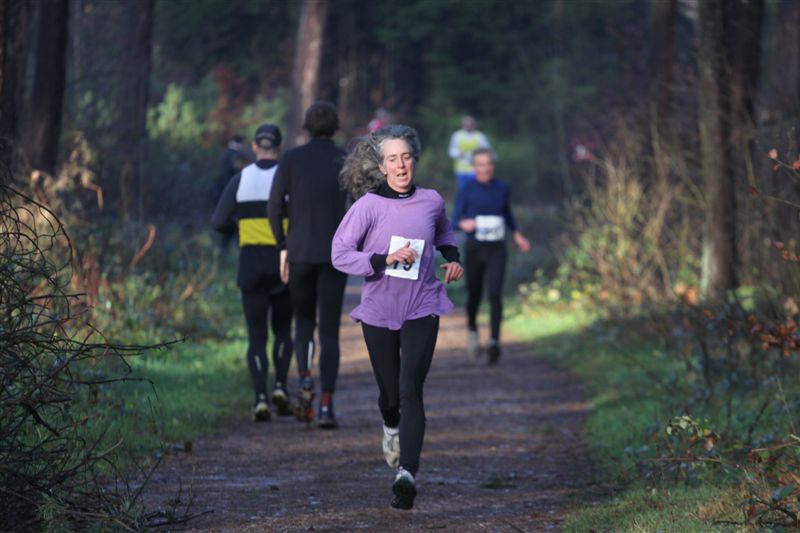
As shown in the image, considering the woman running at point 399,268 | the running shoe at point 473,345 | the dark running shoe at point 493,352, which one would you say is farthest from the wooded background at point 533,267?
the woman running at point 399,268

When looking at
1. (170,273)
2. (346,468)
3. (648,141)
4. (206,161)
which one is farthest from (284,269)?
(206,161)

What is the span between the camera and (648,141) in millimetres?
19891

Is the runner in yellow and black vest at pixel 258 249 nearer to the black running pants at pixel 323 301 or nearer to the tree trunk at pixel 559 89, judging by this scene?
the black running pants at pixel 323 301

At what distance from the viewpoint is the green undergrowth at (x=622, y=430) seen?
22.2 ft

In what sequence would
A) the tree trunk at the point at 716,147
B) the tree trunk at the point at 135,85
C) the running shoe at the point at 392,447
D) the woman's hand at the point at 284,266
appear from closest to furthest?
the running shoe at the point at 392,447 → the woman's hand at the point at 284,266 → the tree trunk at the point at 716,147 → the tree trunk at the point at 135,85

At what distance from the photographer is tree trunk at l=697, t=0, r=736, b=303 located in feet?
46.7

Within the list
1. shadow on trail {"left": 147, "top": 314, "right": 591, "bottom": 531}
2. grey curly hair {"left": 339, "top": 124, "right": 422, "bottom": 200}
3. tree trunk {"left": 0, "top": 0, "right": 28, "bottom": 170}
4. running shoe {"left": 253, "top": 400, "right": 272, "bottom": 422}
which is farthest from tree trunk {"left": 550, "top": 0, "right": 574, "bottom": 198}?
grey curly hair {"left": 339, "top": 124, "right": 422, "bottom": 200}

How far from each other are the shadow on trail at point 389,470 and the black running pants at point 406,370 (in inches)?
13.5

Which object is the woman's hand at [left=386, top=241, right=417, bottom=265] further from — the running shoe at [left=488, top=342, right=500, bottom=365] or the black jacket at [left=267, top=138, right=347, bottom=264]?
the running shoe at [left=488, top=342, right=500, bottom=365]

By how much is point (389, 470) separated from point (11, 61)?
5.91 metres

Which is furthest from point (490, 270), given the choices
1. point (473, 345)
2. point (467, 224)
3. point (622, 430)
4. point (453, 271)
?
point (453, 271)

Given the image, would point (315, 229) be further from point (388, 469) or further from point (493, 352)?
point (493, 352)

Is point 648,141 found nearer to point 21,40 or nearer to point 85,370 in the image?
point 21,40

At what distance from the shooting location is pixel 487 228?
14.4 m
